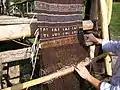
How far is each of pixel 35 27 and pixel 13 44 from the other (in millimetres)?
1885

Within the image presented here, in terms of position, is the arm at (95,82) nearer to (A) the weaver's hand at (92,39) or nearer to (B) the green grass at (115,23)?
(A) the weaver's hand at (92,39)

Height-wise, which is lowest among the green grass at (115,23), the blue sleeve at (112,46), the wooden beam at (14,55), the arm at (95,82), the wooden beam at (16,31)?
the green grass at (115,23)

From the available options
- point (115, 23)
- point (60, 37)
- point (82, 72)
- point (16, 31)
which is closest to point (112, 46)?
point (82, 72)

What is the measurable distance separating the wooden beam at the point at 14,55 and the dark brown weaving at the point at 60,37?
1.08 ft

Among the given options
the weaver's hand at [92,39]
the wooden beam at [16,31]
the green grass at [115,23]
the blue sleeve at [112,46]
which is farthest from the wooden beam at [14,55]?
the green grass at [115,23]

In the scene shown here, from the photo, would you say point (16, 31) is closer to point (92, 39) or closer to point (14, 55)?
point (14, 55)

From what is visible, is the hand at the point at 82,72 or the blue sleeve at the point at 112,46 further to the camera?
the blue sleeve at the point at 112,46

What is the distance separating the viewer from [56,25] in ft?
10.9

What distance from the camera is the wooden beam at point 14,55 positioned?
131 inches

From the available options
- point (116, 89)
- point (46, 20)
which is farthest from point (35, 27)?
point (116, 89)

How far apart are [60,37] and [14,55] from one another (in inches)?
19.1

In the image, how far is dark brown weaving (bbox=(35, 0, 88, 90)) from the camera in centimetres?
312

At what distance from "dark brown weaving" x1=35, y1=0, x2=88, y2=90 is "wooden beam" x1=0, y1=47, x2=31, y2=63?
0.33 metres

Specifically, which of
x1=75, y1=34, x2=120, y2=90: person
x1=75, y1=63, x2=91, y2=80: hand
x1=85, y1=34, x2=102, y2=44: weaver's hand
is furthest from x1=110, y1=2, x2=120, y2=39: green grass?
x1=75, y1=63, x2=91, y2=80: hand
